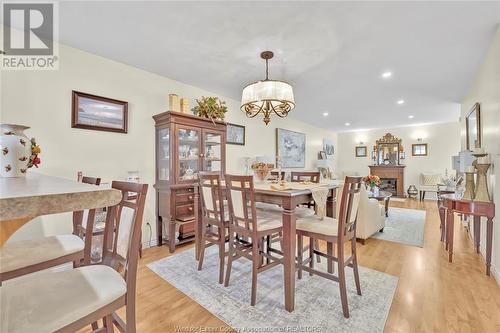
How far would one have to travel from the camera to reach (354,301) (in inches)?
71.9

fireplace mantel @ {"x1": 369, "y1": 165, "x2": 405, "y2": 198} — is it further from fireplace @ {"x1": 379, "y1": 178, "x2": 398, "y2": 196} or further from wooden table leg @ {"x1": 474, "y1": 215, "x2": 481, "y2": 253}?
wooden table leg @ {"x1": 474, "y1": 215, "x2": 481, "y2": 253}

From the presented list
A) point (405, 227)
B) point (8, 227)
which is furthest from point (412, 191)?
point (8, 227)

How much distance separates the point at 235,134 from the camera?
4.35 metres

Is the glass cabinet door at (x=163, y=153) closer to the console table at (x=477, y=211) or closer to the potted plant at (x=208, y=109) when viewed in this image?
the potted plant at (x=208, y=109)

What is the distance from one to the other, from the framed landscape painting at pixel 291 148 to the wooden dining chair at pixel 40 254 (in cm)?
464

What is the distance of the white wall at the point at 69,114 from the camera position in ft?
7.13

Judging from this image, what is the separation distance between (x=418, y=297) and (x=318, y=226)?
3.50ft

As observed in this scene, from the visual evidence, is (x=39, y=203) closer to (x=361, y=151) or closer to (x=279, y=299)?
(x=279, y=299)

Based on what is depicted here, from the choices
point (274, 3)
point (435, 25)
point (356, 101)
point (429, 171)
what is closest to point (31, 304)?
point (274, 3)

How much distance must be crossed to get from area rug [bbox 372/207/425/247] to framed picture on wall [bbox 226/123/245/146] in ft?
9.36

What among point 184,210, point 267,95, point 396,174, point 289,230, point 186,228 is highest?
point 267,95

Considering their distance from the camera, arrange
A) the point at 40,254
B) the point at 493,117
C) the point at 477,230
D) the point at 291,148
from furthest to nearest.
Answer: the point at 291,148
the point at 477,230
the point at 493,117
the point at 40,254

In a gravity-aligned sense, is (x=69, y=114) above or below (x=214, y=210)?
above

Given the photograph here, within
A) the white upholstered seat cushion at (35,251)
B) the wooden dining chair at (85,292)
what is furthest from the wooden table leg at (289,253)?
the white upholstered seat cushion at (35,251)
